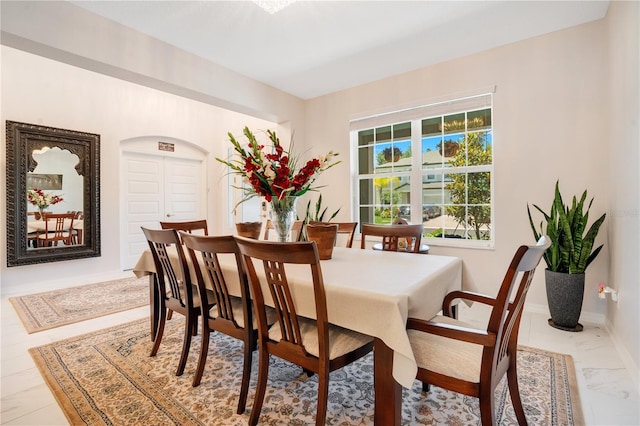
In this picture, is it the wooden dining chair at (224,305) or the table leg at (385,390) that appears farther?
the wooden dining chair at (224,305)

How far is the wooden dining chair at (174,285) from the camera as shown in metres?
1.87

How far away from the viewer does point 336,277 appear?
4.93 ft

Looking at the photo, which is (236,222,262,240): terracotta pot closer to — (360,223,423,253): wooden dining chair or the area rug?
(360,223,423,253): wooden dining chair

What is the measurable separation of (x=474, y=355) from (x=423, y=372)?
0.21 metres

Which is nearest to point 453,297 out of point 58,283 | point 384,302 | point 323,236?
point 384,302

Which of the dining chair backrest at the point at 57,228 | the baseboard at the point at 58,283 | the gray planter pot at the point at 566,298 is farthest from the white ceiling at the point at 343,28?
the baseboard at the point at 58,283

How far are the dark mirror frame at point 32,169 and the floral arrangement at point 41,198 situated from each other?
78 mm

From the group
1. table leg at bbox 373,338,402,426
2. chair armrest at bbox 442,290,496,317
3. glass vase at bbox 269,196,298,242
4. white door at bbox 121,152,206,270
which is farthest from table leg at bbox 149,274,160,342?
white door at bbox 121,152,206,270

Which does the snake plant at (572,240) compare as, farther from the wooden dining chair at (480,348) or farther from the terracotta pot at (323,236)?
the terracotta pot at (323,236)

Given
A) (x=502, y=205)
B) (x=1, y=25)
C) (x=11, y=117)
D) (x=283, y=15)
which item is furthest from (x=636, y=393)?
(x=11, y=117)

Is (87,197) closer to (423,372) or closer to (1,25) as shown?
(1,25)

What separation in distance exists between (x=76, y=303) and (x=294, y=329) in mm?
3310

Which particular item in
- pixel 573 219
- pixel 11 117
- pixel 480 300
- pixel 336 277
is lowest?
pixel 480 300

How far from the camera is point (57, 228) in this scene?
14.1ft
